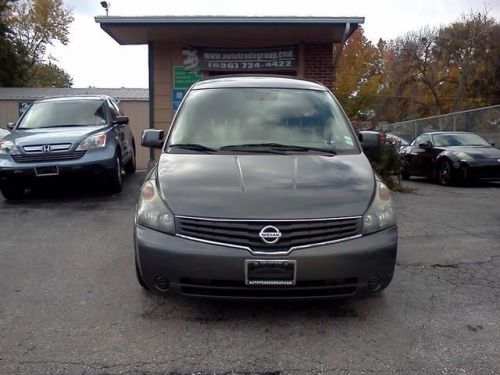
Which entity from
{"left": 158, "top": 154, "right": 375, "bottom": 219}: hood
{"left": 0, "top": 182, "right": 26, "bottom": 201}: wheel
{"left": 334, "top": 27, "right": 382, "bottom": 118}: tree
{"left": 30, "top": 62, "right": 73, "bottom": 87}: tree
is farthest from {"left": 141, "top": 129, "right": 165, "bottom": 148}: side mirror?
{"left": 30, "top": 62, "right": 73, "bottom": 87}: tree

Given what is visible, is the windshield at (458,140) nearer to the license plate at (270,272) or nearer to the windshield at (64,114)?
the windshield at (64,114)

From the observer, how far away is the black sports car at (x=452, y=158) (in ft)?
40.1

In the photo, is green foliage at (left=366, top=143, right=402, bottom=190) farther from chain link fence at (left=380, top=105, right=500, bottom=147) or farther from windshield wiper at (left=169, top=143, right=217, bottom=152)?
windshield wiper at (left=169, top=143, right=217, bottom=152)

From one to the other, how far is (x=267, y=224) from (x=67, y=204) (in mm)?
5483

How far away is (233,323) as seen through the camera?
3.74 metres

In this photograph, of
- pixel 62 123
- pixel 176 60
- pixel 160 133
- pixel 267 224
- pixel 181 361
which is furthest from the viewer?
pixel 176 60

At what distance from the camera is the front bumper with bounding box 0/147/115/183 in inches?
304

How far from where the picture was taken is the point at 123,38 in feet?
40.0

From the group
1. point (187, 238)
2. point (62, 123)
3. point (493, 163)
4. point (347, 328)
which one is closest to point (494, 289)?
point (347, 328)

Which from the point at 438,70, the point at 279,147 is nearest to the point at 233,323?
the point at 279,147

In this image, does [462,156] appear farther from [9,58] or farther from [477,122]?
[9,58]

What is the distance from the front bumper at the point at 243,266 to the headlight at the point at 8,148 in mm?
5039

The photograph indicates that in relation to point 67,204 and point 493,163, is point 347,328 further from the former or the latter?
point 493,163

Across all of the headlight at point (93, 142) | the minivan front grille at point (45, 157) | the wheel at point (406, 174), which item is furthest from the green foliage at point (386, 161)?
the minivan front grille at point (45, 157)
